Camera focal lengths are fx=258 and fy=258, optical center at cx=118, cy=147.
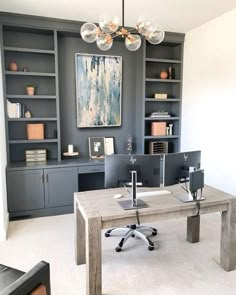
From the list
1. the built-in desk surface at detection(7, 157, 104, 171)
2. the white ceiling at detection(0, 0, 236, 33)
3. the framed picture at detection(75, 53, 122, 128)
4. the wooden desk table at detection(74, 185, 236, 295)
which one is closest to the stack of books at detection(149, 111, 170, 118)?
the framed picture at detection(75, 53, 122, 128)

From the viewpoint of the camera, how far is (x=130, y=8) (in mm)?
3262

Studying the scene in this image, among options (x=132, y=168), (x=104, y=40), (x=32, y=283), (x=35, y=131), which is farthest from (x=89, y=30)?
(x=35, y=131)

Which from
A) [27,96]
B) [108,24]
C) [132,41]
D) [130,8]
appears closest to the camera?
[108,24]

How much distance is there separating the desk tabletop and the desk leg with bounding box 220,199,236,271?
0.07 meters

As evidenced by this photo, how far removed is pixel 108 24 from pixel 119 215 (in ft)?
5.16

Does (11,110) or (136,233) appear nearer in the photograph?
(136,233)

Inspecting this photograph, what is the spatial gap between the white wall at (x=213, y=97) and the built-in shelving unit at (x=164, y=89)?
0.63 ft

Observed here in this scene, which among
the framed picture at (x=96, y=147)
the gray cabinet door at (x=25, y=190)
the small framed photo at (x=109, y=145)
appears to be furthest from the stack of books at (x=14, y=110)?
the small framed photo at (x=109, y=145)

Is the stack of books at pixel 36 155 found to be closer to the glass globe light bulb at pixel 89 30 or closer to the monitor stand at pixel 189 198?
the glass globe light bulb at pixel 89 30

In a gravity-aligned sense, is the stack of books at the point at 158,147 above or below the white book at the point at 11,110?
below

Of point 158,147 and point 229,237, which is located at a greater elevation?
point 158,147

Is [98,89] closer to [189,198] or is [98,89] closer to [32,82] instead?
[32,82]

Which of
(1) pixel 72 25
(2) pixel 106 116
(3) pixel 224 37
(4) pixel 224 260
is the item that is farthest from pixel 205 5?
(4) pixel 224 260

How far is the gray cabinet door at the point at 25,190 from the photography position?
137 inches
